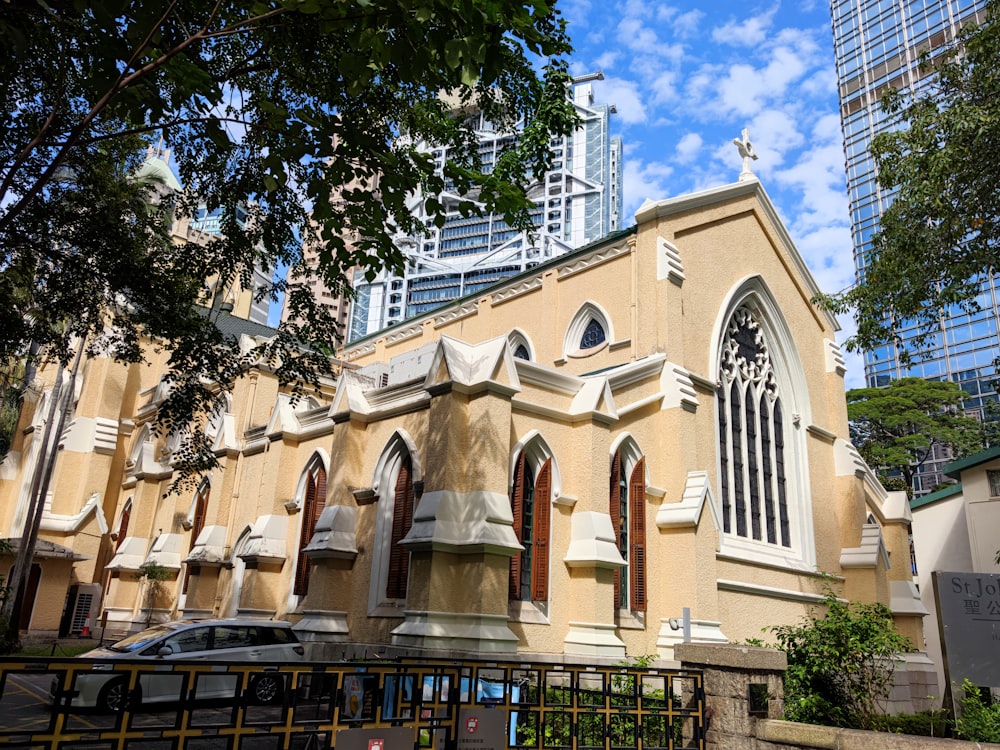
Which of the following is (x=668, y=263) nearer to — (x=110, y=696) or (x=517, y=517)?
(x=517, y=517)

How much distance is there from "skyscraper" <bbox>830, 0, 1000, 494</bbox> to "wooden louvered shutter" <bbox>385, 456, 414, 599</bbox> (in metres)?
51.3

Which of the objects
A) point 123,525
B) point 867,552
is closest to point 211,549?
point 123,525

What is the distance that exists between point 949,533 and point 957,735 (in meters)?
17.5

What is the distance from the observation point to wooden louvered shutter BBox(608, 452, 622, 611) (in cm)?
1451

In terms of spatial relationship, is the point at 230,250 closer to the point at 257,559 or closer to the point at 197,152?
the point at 197,152

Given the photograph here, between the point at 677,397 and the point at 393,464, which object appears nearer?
the point at 393,464

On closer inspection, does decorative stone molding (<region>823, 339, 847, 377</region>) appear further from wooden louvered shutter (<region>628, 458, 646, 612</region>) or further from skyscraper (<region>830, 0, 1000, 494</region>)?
skyscraper (<region>830, 0, 1000, 494</region>)

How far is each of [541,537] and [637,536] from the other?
2753 mm

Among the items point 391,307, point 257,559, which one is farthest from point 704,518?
point 391,307

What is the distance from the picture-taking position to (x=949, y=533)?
2269 cm

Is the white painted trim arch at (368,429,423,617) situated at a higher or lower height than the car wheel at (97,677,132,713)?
higher

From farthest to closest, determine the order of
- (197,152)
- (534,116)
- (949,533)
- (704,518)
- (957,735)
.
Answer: (949,533)
(704,518)
(534,116)
(197,152)
(957,735)

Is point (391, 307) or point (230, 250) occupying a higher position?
point (391, 307)

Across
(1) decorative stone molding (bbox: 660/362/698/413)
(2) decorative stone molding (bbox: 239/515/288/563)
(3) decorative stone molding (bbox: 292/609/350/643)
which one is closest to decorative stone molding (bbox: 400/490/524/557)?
(3) decorative stone molding (bbox: 292/609/350/643)
